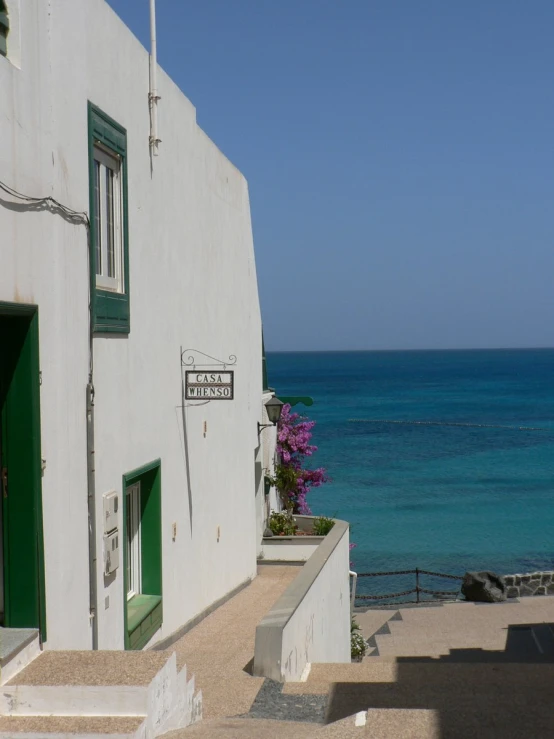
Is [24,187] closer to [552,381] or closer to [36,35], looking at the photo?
[36,35]

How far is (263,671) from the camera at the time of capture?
8.59 m

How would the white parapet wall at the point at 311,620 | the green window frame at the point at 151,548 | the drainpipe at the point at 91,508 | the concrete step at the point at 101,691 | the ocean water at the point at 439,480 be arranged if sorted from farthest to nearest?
the ocean water at the point at 439,480, the green window frame at the point at 151,548, the white parapet wall at the point at 311,620, the drainpipe at the point at 91,508, the concrete step at the point at 101,691

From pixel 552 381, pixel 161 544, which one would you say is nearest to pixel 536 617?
pixel 161 544

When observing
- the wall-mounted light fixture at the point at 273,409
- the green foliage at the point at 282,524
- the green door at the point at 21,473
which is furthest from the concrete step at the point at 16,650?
the green foliage at the point at 282,524

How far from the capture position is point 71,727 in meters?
5.29

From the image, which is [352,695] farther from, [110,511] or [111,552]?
[110,511]

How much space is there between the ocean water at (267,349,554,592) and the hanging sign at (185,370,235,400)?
20.8 metres

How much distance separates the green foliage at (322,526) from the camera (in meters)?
17.1

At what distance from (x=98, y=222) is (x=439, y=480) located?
49.7m

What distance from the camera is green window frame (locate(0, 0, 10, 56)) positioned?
5887 millimetres

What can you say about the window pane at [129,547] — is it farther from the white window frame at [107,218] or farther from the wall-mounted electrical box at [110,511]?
the white window frame at [107,218]

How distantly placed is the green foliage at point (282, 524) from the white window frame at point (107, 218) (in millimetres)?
9892

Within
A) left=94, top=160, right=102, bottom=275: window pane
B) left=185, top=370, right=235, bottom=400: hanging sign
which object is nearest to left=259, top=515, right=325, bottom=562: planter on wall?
left=185, top=370, right=235, bottom=400: hanging sign

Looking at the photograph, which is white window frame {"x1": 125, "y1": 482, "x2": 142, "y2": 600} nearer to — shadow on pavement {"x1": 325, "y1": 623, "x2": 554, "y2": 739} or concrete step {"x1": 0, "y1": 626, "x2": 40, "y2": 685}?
shadow on pavement {"x1": 325, "y1": 623, "x2": 554, "y2": 739}
